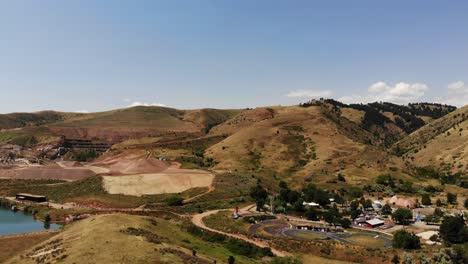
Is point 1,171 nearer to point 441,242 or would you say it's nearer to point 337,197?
point 337,197

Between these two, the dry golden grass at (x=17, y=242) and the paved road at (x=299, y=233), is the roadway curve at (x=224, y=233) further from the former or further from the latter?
the dry golden grass at (x=17, y=242)

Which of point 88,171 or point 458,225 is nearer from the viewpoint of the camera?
point 458,225

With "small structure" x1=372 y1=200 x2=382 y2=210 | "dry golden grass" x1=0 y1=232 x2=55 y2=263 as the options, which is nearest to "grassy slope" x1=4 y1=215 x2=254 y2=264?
"dry golden grass" x1=0 y1=232 x2=55 y2=263

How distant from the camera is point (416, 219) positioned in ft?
349

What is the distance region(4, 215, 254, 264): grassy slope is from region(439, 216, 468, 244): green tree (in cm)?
4455

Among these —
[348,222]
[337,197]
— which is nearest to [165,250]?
[348,222]

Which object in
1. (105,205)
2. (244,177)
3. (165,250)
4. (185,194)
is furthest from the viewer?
(244,177)

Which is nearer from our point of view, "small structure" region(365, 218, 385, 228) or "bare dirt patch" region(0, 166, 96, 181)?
"small structure" region(365, 218, 385, 228)

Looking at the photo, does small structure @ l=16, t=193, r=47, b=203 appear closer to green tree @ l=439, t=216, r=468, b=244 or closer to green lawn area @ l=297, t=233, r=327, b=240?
green lawn area @ l=297, t=233, r=327, b=240

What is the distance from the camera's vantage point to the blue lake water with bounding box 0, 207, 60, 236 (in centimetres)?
9638

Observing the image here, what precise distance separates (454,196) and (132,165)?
393 feet

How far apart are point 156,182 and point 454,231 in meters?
92.3

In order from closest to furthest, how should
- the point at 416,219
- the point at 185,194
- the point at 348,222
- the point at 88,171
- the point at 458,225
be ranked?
1. the point at 458,225
2. the point at 348,222
3. the point at 416,219
4. the point at 185,194
5. the point at 88,171

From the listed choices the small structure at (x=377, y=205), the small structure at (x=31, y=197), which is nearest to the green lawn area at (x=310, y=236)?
the small structure at (x=377, y=205)
